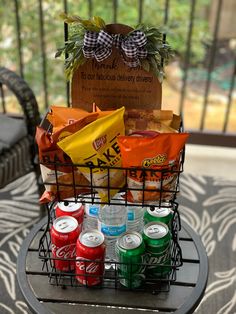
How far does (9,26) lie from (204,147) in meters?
1.57

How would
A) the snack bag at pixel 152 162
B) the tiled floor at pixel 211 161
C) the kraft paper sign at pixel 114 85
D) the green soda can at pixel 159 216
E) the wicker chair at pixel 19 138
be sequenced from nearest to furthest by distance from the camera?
the snack bag at pixel 152 162 → the kraft paper sign at pixel 114 85 → the green soda can at pixel 159 216 → the wicker chair at pixel 19 138 → the tiled floor at pixel 211 161

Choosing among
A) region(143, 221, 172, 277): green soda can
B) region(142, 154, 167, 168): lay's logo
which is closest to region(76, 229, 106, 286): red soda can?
region(143, 221, 172, 277): green soda can

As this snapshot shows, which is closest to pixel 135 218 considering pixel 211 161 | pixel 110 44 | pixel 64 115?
pixel 64 115

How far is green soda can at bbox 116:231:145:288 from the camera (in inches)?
45.2

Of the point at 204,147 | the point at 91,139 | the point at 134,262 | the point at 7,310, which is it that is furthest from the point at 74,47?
the point at 204,147

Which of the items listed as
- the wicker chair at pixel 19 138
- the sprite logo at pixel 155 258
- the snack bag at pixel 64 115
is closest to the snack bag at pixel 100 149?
the snack bag at pixel 64 115

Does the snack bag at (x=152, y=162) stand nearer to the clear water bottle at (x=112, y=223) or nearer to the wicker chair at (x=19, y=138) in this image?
the clear water bottle at (x=112, y=223)

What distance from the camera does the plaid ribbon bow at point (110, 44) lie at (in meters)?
1.08

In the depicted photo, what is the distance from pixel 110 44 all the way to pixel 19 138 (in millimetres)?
804

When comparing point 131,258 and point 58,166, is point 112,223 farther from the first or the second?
point 58,166

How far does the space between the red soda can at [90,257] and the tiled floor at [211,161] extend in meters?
1.29

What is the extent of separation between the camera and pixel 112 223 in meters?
1.23

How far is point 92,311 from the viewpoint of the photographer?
115cm

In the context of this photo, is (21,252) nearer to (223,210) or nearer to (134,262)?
(134,262)
